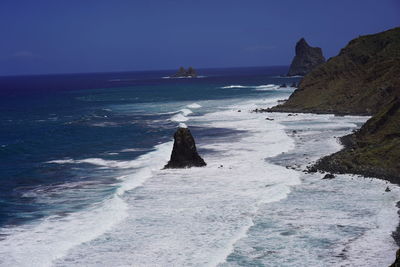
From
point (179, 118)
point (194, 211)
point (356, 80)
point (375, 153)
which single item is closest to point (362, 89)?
point (356, 80)

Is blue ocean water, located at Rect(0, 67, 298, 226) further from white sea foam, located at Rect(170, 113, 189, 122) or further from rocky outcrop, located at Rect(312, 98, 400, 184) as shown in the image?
rocky outcrop, located at Rect(312, 98, 400, 184)

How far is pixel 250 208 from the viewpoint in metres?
33.2

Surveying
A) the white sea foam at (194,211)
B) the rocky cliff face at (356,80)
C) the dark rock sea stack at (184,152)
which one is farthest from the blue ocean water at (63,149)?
the rocky cliff face at (356,80)

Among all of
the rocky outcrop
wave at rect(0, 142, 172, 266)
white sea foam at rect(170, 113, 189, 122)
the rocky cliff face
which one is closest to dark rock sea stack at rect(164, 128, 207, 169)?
wave at rect(0, 142, 172, 266)

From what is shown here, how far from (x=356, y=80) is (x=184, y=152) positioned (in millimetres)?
51130

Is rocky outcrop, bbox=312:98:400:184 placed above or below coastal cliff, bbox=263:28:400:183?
below

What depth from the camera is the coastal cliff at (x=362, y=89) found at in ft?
158

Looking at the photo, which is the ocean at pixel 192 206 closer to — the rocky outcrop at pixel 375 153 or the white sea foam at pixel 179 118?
the rocky outcrop at pixel 375 153

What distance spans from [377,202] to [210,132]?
37098 millimetres

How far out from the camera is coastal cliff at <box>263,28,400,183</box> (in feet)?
158

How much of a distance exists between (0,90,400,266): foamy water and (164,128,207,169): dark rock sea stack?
129 centimetres

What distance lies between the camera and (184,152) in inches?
1797

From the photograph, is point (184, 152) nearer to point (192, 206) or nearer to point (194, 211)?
point (192, 206)

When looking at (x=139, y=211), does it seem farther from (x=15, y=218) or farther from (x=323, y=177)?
(x=323, y=177)
